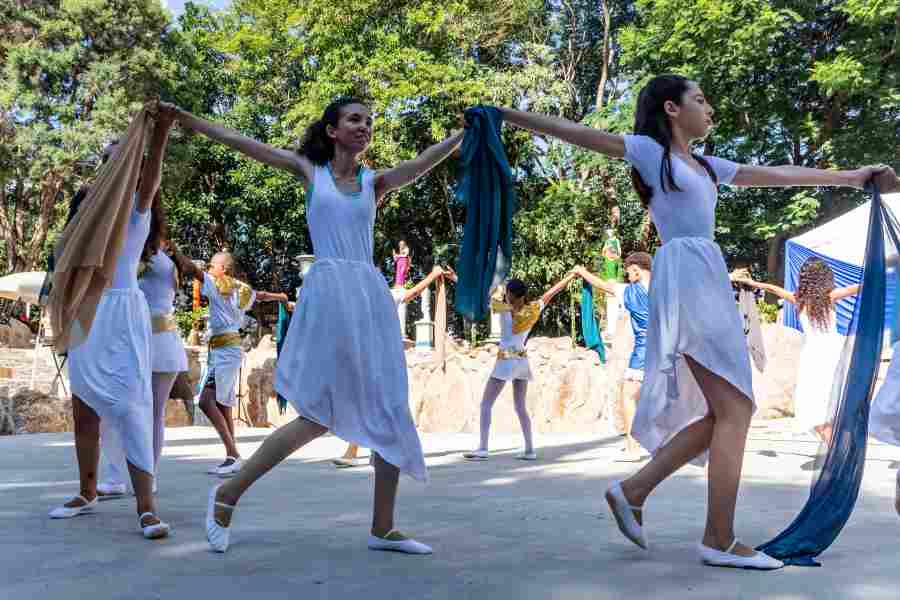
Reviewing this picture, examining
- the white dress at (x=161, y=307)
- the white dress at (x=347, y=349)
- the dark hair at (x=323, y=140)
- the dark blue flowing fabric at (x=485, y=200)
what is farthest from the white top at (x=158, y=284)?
the dark blue flowing fabric at (x=485, y=200)

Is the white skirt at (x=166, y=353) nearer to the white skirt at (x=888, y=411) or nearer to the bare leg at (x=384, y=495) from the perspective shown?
the bare leg at (x=384, y=495)

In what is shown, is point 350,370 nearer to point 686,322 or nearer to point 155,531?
point 155,531

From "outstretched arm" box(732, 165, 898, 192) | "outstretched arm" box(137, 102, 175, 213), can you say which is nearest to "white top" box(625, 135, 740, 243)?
"outstretched arm" box(732, 165, 898, 192)

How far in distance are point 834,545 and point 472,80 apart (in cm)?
2446

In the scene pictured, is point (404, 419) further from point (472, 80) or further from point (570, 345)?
point (472, 80)

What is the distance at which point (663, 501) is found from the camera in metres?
5.50

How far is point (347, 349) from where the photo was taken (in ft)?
12.4

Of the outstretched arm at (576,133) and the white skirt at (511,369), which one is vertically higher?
the outstretched arm at (576,133)

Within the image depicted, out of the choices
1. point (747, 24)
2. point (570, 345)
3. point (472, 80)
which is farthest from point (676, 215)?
point (472, 80)

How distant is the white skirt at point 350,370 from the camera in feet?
12.3

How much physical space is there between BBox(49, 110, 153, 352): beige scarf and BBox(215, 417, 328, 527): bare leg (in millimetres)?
1133

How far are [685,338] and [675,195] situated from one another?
598mm

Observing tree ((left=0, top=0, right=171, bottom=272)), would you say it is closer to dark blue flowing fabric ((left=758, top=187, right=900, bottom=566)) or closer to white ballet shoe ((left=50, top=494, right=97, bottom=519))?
white ballet shoe ((left=50, top=494, right=97, bottom=519))

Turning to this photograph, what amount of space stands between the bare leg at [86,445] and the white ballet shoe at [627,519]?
112 inches
